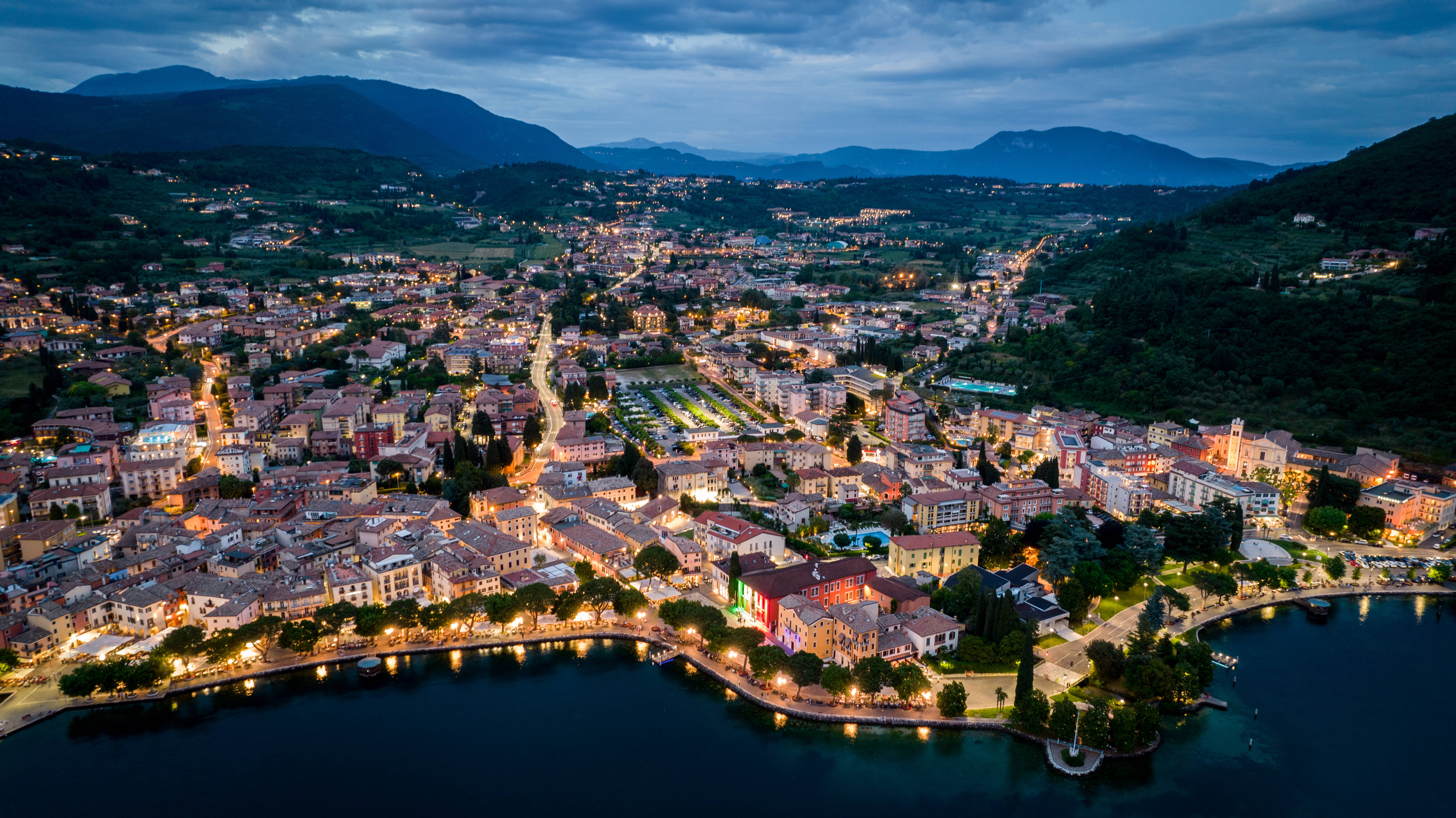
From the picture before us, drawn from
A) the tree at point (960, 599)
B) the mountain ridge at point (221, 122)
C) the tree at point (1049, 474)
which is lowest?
the tree at point (960, 599)

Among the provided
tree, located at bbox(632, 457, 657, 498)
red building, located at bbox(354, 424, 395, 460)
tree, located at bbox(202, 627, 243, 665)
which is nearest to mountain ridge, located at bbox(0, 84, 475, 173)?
red building, located at bbox(354, 424, 395, 460)

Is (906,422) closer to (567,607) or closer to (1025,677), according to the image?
(1025,677)

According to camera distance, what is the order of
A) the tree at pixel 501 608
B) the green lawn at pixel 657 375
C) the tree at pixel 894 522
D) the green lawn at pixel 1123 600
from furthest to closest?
1. the green lawn at pixel 657 375
2. the tree at pixel 894 522
3. the green lawn at pixel 1123 600
4. the tree at pixel 501 608

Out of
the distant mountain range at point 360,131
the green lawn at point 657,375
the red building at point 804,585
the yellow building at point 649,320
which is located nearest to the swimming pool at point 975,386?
the green lawn at point 657,375

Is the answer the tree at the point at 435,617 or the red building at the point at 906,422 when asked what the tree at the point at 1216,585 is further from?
the tree at the point at 435,617

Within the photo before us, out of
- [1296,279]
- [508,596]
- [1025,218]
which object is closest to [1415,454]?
[1296,279]
